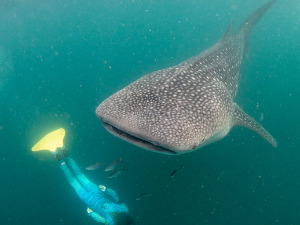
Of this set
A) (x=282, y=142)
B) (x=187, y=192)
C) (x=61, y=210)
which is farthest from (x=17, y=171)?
(x=282, y=142)

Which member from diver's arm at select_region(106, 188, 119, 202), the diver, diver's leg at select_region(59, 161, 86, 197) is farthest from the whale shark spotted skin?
diver's leg at select_region(59, 161, 86, 197)

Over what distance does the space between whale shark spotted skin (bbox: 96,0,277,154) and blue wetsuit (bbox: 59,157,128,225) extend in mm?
4410

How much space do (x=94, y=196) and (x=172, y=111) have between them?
5874mm

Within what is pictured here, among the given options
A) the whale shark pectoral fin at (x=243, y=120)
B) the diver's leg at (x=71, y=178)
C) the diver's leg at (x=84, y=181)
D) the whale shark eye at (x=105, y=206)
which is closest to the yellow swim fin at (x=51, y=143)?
the diver's leg at (x=71, y=178)

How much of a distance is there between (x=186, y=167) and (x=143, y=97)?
6049 millimetres

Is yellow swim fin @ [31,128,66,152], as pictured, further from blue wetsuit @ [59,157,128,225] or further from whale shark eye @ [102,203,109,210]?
whale shark eye @ [102,203,109,210]

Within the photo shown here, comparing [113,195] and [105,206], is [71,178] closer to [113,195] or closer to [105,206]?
[113,195]

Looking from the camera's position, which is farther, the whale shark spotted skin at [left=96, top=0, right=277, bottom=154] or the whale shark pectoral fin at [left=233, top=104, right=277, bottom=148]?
the whale shark pectoral fin at [left=233, top=104, right=277, bottom=148]

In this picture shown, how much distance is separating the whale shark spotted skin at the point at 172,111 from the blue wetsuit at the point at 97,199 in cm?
441

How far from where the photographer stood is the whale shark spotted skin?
7.55 feet

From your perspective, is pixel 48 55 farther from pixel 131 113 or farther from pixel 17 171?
pixel 131 113

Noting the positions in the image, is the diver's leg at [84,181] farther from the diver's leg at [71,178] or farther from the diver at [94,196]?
the diver's leg at [71,178]

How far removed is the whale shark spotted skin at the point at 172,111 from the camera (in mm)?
2301

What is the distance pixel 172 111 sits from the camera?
8.47ft
